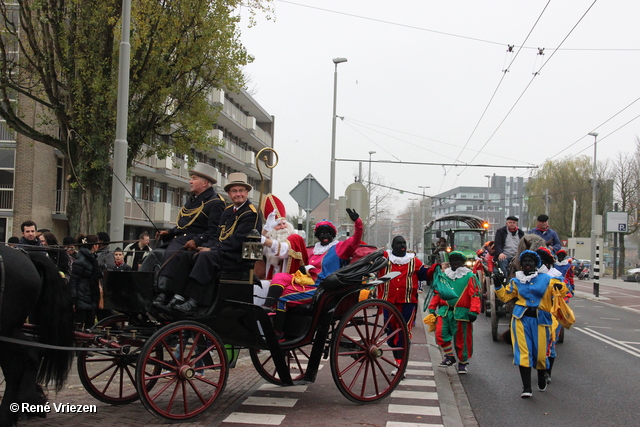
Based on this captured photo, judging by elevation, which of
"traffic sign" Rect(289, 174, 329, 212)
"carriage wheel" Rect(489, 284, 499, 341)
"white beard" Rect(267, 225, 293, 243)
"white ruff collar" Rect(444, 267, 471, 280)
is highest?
"traffic sign" Rect(289, 174, 329, 212)

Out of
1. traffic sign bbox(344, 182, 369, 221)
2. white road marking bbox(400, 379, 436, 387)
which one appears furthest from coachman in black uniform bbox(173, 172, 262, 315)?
traffic sign bbox(344, 182, 369, 221)

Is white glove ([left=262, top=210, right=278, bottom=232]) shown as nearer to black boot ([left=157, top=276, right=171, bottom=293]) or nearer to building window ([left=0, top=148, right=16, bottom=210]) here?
black boot ([left=157, top=276, right=171, bottom=293])

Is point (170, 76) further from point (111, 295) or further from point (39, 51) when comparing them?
point (111, 295)

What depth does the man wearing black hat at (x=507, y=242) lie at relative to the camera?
1379cm

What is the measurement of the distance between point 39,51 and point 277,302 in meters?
13.1

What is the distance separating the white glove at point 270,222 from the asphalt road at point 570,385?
306 cm

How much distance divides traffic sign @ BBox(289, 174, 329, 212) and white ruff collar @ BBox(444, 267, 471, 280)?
625cm

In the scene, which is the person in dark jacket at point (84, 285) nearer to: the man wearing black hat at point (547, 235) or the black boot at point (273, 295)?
the black boot at point (273, 295)

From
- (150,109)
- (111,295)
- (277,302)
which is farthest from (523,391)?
(150,109)

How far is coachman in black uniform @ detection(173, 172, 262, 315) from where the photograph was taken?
5984 mm

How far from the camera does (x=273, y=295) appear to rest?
6.93 m

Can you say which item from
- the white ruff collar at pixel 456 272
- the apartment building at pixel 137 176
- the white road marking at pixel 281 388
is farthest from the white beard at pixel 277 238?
the apartment building at pixel 137 176

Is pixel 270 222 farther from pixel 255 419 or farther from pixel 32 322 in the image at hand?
pixel 32 322

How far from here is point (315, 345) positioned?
677 cm
